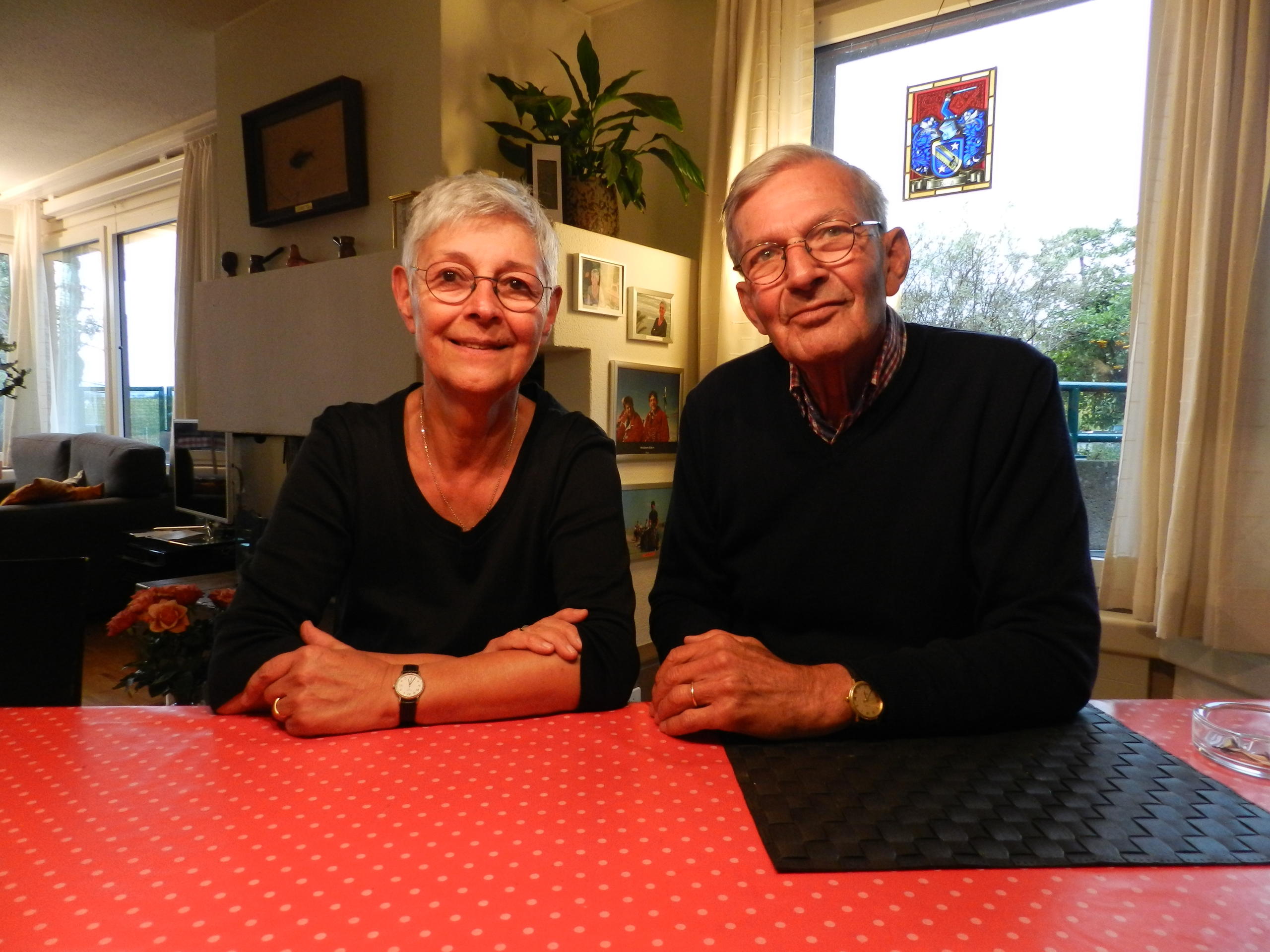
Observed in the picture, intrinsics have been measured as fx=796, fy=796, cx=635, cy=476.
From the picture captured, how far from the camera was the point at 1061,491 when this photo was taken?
104 centimetres

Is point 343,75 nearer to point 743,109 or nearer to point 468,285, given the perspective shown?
point 743,109

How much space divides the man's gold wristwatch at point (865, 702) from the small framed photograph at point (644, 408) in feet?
5.91

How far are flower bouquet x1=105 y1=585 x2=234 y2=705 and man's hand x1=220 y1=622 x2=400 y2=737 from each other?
131 centimetres

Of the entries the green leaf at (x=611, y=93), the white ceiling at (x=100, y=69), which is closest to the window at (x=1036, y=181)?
the green leaf at (x=611, y=93)

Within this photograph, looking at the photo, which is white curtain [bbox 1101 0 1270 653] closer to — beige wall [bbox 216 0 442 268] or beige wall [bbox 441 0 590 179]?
beige wall [bbox 441 0 590 179]

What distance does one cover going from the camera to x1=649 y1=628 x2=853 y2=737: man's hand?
2.61 feet

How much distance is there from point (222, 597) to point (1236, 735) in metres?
2.39

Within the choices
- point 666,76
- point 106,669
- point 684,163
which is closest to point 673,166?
point 684,163

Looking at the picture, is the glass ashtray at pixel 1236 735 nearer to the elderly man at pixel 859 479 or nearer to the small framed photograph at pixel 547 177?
the elderly man at pixel 859 479

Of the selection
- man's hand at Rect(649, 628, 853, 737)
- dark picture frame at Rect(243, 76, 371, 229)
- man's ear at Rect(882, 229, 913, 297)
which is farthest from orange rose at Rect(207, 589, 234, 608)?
man's ear at Rect(882, 229, 913, 297)

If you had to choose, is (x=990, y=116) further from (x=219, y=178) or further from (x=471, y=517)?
(x=219, y=178)

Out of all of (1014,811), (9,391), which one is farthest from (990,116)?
(9,391)

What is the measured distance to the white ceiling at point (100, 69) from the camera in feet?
11.6

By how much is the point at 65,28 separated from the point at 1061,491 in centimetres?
471
